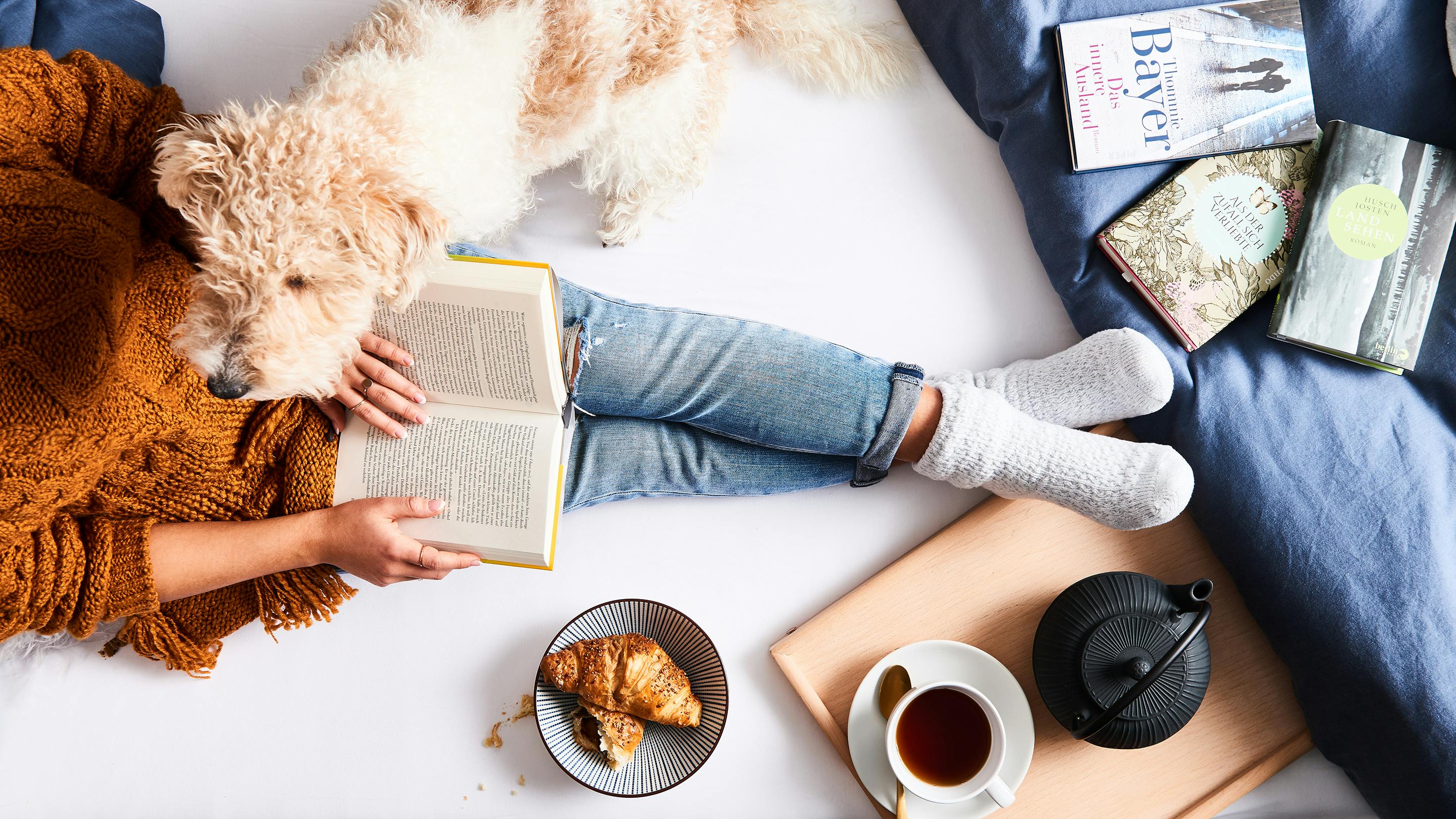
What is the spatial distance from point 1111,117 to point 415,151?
1219mm

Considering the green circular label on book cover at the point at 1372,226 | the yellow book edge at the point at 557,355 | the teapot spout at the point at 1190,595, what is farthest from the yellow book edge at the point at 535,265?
the green circular label on book cover at the point at 1372,226

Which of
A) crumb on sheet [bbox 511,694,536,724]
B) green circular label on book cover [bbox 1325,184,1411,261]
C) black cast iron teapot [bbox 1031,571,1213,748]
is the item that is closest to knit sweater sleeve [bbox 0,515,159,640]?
crumb on sheet [bbox 511,694,536,724]

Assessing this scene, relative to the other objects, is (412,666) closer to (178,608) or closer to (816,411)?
(178,608)

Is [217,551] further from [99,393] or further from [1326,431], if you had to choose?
[1326,431]

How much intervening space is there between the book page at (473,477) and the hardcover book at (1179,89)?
1122 millimetres

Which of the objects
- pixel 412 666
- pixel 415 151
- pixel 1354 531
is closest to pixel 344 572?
pixel 412 666

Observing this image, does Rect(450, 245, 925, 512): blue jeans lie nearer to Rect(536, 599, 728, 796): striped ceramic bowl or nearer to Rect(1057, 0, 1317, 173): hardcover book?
Rect(536, 599, 728, 796): striped ceramic bowl

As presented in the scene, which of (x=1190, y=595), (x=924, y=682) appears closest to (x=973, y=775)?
(x=924, y=682)

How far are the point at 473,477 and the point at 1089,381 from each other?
1.09 m

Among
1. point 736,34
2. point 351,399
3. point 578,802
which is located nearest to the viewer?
point 351,399

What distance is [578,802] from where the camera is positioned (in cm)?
140

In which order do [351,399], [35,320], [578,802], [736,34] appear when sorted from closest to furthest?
[35,320] → [351,399] → [578,802] → [736,34]

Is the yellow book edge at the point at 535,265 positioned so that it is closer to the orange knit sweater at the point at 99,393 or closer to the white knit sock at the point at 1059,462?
the orange knit sweater at the point at 99,393

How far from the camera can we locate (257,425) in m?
1.22
